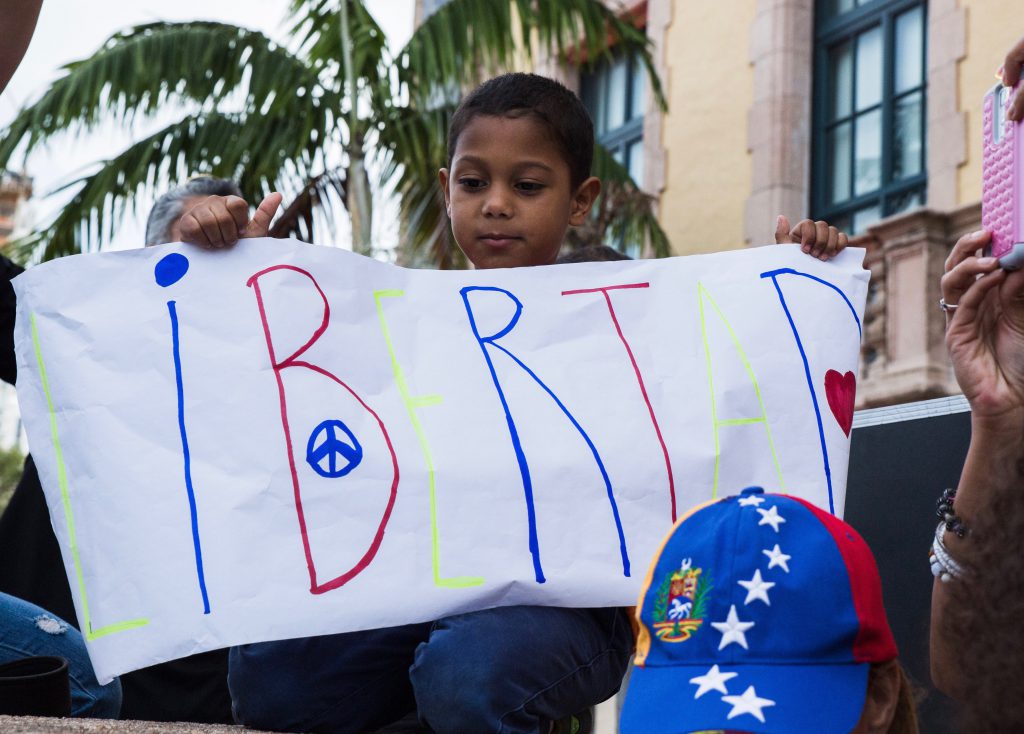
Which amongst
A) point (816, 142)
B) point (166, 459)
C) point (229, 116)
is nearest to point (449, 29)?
point (229, 116)

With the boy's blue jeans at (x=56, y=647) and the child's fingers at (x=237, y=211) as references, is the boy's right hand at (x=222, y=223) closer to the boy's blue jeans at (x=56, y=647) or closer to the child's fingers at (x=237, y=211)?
the child's fingers at (x=237, y=211)

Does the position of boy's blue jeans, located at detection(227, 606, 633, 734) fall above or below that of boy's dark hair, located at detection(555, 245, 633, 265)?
below

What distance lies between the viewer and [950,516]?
201cm

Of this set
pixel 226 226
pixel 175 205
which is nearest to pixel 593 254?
pixel 175 205

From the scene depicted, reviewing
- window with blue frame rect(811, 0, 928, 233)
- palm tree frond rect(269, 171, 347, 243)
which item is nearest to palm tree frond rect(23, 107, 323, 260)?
palm tree frond rect(269, 171, 347, 243)

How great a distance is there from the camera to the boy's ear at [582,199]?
2875 millimetres

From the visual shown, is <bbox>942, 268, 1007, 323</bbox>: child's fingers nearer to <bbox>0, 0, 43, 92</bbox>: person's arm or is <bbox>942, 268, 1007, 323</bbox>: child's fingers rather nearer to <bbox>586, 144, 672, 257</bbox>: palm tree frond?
<bbox>0, 0, 43, 92</bbox>: person's arm

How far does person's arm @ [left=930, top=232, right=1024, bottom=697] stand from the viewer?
1.97m

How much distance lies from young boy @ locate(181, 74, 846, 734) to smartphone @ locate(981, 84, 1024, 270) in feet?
1.78

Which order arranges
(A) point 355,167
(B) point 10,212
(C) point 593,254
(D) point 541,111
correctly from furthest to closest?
1. (B) point 10,212
2. (A) point 355,167
3. (C) point 593,254
4. (D) point 541,111

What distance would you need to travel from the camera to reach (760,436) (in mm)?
2369

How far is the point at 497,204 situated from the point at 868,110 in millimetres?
9028

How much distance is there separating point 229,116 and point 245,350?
7.81m

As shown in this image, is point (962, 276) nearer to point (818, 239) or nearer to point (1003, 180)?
point (1003, 180)
